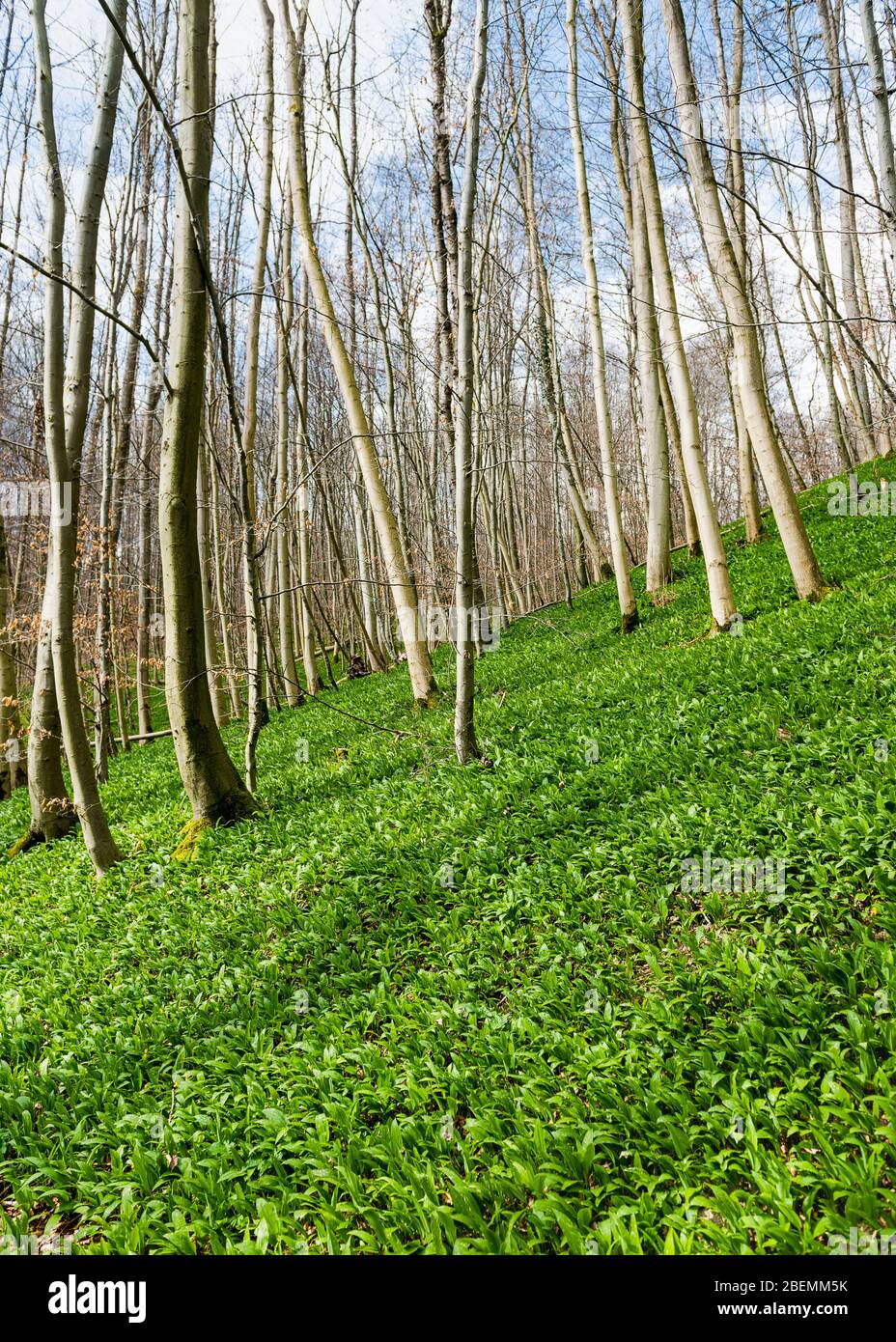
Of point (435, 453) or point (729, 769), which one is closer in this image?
point (729, 769)

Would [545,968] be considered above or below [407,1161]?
above

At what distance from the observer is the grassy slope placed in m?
2.26

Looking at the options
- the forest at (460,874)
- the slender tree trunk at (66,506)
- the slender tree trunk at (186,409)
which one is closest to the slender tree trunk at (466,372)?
the forest at (460,874)

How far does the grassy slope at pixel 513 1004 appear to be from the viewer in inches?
89.0

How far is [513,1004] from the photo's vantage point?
10.5ft

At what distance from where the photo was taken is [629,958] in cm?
327

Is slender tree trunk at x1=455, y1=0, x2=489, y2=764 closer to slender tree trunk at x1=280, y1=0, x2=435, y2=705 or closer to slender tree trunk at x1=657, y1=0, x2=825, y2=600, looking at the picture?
slender tree trunk at x1=657, y1=0, x2=825, y2=600

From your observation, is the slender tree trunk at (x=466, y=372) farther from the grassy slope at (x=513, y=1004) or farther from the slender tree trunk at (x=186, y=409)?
the slender tree trunk at (x=186, y=409)

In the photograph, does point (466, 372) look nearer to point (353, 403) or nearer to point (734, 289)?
point (734, 289)

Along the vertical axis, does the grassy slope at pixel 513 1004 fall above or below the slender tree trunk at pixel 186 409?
below

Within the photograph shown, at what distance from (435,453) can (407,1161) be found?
60.0 feet
